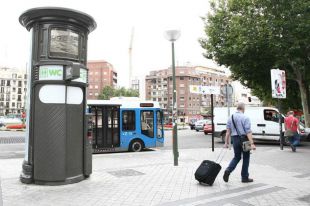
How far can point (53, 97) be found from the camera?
24.0 ft

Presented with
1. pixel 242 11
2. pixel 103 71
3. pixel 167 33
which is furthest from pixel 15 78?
pixel 167 33

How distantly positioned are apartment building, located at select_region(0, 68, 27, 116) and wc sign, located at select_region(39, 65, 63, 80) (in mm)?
128877

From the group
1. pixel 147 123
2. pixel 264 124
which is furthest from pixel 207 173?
pixel 264 124

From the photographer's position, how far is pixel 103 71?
416 ft

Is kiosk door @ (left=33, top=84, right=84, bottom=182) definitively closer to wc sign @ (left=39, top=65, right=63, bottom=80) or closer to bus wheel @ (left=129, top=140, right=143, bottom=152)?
wc sign @ (left=39, top=65, right=63, bottom=80)

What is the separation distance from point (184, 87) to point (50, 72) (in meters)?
111

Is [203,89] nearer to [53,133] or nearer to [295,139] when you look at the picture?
[295,139]

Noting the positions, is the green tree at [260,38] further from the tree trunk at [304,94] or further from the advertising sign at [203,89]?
the advertising sign at [203,89]

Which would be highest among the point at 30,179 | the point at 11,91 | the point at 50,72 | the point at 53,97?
the point at 11,91

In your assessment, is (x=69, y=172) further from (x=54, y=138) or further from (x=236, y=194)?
(x=236, y=194)

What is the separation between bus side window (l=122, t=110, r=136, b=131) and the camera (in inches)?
592

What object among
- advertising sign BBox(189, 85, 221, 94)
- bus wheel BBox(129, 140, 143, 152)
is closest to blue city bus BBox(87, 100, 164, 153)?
bus wheel BBox(129, 140, 143, 152)

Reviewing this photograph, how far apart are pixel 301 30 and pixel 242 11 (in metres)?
4.60

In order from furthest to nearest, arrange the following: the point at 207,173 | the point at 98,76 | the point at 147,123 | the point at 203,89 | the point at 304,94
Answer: the point at 98,76 → the point at 304,94 → the point at 147,123 → the point at 203,89 → the point at 207,173
